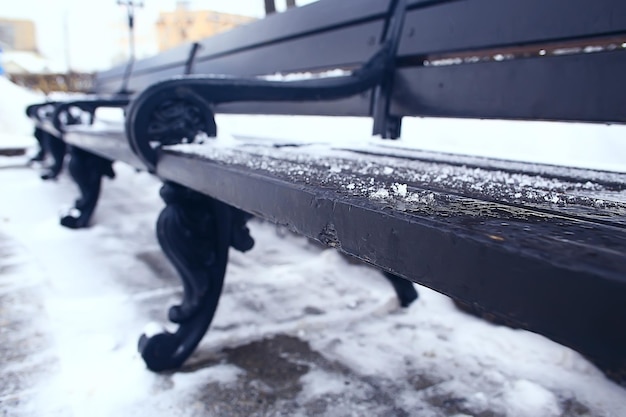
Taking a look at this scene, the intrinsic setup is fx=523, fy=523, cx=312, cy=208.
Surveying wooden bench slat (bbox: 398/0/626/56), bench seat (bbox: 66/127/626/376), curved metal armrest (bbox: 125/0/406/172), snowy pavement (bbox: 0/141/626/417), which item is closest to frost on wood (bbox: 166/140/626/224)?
bench seat (bbox: 66/127/626/376)

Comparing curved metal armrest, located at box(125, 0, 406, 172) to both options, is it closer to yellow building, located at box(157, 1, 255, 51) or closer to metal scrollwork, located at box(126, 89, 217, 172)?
metal scrollwork, located at box(126, 89, 217, 172)

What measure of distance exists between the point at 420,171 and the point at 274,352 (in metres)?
0.82

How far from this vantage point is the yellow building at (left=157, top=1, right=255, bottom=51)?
20.7 m

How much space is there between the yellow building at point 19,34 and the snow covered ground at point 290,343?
39.3m

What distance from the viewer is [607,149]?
1657 mm

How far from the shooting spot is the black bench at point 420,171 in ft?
1.38

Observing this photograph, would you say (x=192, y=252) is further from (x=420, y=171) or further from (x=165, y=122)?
(x=420, y=171)

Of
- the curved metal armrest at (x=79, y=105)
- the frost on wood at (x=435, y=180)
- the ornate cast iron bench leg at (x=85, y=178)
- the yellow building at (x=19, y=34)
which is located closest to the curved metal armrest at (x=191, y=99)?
the frost on wood at (x=435, y=180)

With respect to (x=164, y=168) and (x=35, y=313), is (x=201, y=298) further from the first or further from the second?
(x=35, y=313)

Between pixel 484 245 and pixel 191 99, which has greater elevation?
pixel 191 99

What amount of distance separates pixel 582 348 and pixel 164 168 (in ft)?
3.47

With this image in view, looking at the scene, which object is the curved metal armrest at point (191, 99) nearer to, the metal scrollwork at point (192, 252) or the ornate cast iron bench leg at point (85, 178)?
the metal scrollwork at point (192, 252)

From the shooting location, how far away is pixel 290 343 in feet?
5.11

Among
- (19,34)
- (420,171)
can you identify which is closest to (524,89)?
(420,171)
